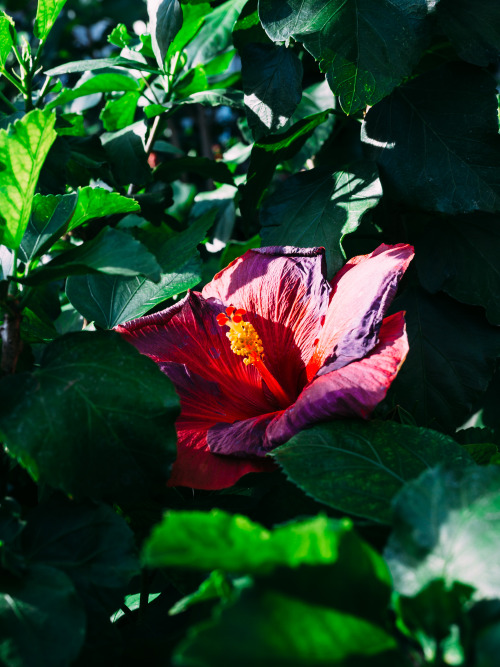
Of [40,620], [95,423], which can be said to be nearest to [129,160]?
[95,423]

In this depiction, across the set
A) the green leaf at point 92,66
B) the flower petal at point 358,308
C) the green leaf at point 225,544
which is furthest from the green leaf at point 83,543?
the green leaf at point 92,66

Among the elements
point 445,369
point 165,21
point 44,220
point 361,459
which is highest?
point 165,21

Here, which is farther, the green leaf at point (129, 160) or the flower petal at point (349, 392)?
the green leaf at point (129, 160)

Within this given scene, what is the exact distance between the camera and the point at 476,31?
3.48 ft

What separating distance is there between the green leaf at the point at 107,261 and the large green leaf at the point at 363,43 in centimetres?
43

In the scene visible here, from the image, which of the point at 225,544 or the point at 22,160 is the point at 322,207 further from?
the point at 225,544

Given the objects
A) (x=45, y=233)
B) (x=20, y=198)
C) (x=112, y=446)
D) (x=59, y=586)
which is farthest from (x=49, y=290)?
(x=59, y=586)

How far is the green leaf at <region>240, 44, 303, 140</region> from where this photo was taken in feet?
3.60

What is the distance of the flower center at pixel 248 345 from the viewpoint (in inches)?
38.6

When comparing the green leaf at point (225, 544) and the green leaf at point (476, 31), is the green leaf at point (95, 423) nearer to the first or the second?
the green leaf at point (225, 544)

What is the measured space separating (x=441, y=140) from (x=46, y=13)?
0.68 metres

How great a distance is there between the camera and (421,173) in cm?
107

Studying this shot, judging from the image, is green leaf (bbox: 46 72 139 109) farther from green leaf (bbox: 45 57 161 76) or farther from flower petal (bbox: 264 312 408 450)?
flower petal (bbox: 264 312 408 450)

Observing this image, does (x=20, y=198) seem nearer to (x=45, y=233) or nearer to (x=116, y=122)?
(x=45, y=233)
